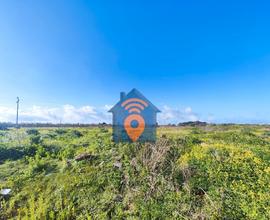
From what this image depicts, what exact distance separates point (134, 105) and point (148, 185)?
322 inches

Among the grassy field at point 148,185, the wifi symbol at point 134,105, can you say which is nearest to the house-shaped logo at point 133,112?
the wifi symbol at point 134,105

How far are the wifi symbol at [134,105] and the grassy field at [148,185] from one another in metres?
5.63

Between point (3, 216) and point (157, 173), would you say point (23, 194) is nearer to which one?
point (3, 216)

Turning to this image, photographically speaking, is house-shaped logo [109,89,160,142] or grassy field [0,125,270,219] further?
house-shaped logo [109,89,160,142]

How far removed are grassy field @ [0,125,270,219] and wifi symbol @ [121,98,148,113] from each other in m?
5.63

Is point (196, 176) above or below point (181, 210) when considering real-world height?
above

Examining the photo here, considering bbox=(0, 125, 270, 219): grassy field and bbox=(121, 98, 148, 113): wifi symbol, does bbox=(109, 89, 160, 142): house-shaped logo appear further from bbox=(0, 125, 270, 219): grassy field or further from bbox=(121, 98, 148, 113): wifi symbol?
bbox=(0, 125, 270, 219): grassy field

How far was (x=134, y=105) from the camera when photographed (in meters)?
12.9

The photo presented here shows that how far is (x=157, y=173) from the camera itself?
220 inches

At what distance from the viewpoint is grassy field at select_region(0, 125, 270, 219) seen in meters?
4.14

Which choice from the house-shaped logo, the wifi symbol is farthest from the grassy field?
the wifi symbol

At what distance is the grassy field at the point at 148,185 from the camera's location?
13.6 feet

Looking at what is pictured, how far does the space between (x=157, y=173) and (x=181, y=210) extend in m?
1.48

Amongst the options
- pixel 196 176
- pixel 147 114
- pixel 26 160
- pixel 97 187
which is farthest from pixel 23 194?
pixel 147 114
